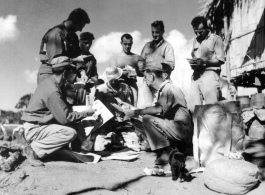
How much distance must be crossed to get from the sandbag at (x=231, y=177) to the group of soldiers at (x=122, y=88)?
879 millimetres

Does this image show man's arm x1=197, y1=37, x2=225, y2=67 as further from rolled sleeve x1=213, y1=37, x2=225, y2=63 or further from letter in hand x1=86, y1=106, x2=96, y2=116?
letter in hand x1=86, y1=106, x2=96, y2=116

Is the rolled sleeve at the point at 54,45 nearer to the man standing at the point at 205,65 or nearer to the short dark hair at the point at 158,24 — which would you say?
the short dark hair at the point at 158,24

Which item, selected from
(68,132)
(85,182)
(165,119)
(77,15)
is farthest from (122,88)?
(85,182)

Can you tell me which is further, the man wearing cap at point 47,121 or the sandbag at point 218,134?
the sandbag at point 218,134

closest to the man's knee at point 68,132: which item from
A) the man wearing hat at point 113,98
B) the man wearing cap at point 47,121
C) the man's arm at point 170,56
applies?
the man wearing cap at point 47,121

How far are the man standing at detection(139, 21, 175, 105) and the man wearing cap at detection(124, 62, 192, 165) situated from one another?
1570mm

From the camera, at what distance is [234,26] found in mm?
11039

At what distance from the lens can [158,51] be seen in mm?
5828

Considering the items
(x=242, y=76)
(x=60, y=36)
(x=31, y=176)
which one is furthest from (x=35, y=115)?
(x=242, y=76)

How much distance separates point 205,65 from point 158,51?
127cm

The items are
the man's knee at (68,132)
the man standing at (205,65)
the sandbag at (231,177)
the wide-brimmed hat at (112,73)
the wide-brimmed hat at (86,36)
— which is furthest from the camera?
the wide-brimmed hat at (86,36)

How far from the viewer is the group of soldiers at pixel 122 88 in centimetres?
366

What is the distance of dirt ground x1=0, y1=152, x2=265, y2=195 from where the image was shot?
9.78 ft

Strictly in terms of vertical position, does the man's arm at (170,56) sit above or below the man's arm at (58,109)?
above
